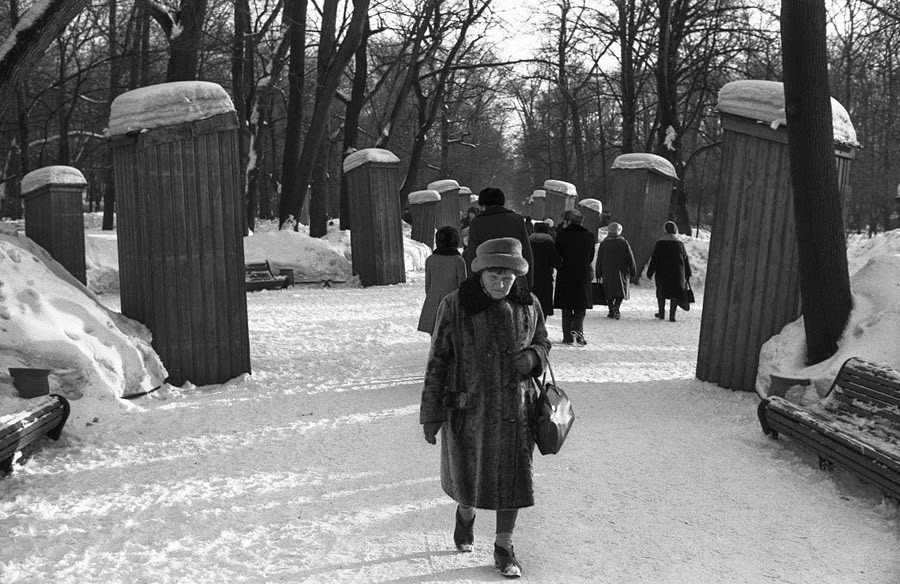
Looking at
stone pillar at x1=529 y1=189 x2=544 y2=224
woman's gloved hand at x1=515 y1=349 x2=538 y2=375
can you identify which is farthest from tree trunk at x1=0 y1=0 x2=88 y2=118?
stone pillar at x1=529 y1=189 x2=544 y2=224

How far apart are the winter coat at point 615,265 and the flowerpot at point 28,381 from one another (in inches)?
330

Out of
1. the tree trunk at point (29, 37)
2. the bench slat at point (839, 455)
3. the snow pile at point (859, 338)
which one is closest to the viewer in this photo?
the bench slat at point (839, 455)

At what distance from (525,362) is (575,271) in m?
6.60

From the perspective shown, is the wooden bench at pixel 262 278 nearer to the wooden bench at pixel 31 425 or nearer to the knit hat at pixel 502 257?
the wooden bench at pixel 31 425

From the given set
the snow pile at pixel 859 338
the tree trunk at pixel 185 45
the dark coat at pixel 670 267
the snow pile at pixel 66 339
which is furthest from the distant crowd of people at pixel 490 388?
the tree trunk at pixel 185 45

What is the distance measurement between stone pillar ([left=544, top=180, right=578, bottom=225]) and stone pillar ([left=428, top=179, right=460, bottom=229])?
3045 mm

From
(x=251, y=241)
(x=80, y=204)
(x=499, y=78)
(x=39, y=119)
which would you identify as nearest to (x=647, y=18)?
(x=499, y=78)

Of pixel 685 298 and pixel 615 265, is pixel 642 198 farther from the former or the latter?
pixel 685 298

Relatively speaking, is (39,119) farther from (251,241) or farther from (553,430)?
(553,430)

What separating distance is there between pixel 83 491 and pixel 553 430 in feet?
9.30

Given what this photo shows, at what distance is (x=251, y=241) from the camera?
57.8ft

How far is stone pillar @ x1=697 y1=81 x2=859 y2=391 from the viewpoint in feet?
25.5

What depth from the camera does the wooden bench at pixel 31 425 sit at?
204 inches

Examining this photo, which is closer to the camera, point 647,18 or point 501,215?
point 501,215
